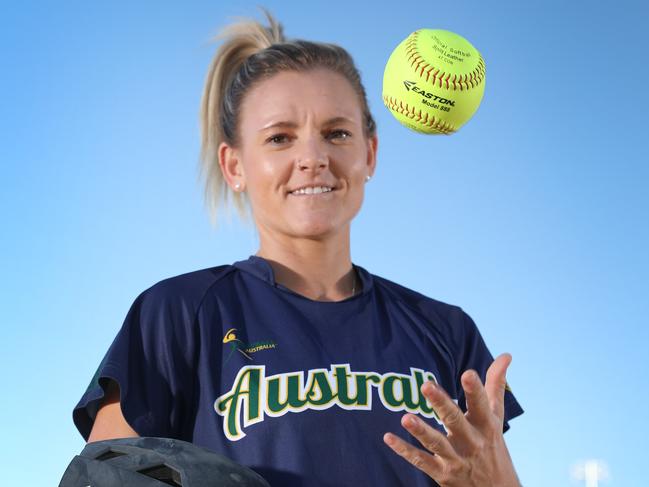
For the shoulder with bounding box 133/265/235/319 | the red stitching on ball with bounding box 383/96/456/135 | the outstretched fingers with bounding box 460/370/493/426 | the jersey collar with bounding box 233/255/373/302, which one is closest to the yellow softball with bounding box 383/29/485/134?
the red stitching on ball with bounding box 383/96/456/135

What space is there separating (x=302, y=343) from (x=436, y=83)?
7.86ft

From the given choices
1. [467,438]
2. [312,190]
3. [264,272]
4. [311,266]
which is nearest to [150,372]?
[264,272]

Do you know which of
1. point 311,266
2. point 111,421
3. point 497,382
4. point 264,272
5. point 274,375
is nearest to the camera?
point 497,382

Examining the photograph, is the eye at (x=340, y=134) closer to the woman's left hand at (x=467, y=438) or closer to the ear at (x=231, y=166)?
the ear at (x=231, y=166)

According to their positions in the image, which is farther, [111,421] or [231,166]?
[231,166]

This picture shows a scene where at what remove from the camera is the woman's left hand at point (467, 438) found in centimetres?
299

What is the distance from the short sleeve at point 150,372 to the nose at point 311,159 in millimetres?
900

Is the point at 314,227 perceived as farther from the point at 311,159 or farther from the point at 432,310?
the point at 432,310

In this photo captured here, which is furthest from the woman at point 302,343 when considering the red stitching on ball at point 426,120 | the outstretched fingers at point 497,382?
the red stitching on ball at point 426,120

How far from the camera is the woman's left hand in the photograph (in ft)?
9.80

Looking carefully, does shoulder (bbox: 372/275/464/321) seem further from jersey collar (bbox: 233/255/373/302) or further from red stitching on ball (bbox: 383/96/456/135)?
red stitching on ball (bbox: 383/96/456/135)

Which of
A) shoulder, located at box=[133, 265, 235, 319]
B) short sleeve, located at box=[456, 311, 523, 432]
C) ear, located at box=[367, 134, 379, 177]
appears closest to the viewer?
shoulder, located at box=[133, 265, 235, 319]

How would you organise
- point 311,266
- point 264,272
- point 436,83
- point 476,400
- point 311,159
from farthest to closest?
point 436,83 → point 311,266 → point 264,272 → point 311,159 → point 476,400

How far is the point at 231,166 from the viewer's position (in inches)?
186
